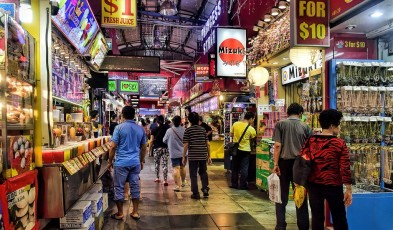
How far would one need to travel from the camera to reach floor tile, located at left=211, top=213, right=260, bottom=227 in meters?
5.96

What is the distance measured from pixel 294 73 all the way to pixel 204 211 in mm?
3936

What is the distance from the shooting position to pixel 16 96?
9.64 ft

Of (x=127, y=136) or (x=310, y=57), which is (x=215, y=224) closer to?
(x=127, y=136)

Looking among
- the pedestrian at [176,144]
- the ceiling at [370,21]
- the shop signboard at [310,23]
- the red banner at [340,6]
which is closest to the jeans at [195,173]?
the pedestrian at [176,144]

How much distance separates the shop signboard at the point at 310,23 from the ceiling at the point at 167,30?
10.5 m

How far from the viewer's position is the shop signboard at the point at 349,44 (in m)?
5.57

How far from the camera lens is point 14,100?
9.53 feet

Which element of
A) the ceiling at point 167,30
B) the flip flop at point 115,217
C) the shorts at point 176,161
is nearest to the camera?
the flip flop at point 115,217

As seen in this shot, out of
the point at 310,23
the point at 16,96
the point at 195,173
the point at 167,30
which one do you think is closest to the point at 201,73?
the point at 195,173

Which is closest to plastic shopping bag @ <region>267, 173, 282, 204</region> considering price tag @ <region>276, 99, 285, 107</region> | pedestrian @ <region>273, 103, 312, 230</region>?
pedestrian @ <region>273, 103, 312, 230</region>

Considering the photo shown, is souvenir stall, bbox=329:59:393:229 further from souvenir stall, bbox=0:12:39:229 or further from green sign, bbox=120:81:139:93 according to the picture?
green sign, bbox=120:81:139:93

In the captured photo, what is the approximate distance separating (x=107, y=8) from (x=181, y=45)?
20726 mm

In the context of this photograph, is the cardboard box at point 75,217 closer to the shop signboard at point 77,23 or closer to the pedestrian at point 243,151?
the shop signboard at point 77,23

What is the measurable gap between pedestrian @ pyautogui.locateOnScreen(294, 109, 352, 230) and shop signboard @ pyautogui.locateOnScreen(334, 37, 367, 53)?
6.80 ft
